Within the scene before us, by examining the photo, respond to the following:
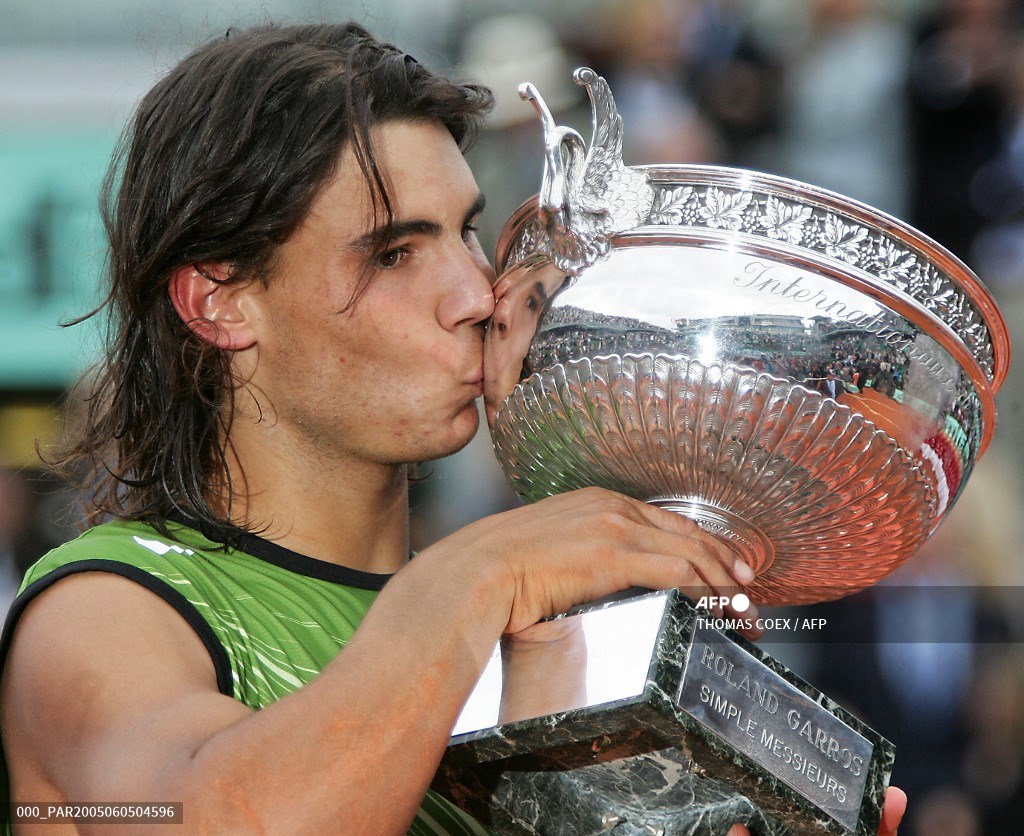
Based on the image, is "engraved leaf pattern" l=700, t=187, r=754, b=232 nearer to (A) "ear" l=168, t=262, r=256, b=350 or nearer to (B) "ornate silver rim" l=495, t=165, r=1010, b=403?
(B) "ornate silver rim" l=495, t=165, r=1010, b=403

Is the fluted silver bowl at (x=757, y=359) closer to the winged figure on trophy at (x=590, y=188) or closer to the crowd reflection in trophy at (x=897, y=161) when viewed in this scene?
the winged figure on trophy at (x=590, y=188)

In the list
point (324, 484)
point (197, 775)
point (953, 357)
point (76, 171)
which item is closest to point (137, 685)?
point (197, 775)

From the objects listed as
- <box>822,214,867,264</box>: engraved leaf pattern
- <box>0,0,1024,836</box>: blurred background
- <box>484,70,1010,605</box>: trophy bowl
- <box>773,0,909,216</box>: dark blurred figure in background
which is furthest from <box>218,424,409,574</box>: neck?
<box>773,0,909,216</box>: dark blurred figure in background

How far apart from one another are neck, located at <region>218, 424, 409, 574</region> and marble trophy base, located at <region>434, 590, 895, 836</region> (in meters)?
0.52

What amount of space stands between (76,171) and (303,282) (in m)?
2.67

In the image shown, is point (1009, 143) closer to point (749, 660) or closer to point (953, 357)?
point (953, 357)

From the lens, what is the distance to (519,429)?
1.53 metres

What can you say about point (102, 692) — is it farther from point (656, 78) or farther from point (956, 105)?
point (956, 105)

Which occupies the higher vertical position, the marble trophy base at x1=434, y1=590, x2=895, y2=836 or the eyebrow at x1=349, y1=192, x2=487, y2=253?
the eyebrow at x1=349, y1=192, x2=487, y2=253

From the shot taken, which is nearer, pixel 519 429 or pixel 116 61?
pixel 519 429

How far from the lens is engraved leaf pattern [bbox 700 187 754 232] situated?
4.61 feet

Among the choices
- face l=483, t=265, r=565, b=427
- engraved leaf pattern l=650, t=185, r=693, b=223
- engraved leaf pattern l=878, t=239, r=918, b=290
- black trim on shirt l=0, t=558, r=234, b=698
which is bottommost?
black trim on shirt l=0, t=558, r=234, b=698

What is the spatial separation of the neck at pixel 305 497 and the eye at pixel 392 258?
302 mm

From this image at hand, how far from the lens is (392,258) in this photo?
1.72 metres
